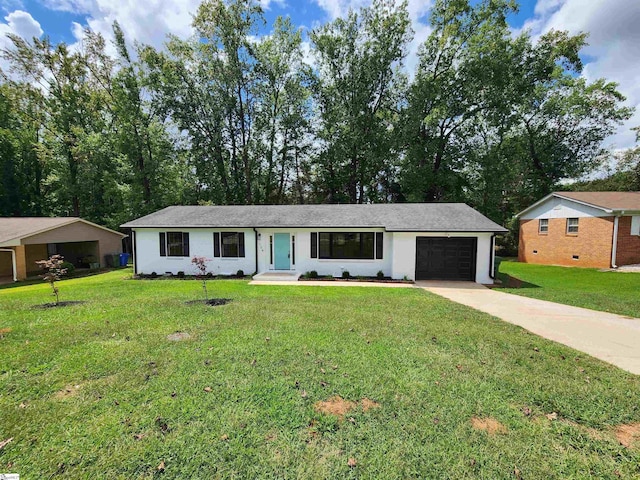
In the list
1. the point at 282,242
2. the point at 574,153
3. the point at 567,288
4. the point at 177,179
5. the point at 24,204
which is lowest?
the point at 567,288

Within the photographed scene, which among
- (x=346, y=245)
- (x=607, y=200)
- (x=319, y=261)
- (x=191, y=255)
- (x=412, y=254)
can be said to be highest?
(x=607, y=200)

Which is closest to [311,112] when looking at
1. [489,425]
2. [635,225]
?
[635,225]

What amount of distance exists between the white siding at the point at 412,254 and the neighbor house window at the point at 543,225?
995 cm

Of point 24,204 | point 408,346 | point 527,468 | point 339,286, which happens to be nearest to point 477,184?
point 339,286

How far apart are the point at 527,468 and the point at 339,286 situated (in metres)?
8.75

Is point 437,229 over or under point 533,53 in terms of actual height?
under

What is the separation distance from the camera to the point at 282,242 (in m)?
13.7

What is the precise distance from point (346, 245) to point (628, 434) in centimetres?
1050

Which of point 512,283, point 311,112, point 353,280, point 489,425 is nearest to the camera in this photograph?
point 489,425

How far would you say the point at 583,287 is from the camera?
1099 centimetres

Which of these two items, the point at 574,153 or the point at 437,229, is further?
the point at 574,153

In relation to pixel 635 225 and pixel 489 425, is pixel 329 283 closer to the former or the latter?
pixel 489 425

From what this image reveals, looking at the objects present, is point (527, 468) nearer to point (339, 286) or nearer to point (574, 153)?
point (339, 286)

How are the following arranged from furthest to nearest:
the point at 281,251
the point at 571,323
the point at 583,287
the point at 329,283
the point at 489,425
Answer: the point at 281,251
the point at 329,283
the point at 583,287
the point at 571,323
the point at 489,425
